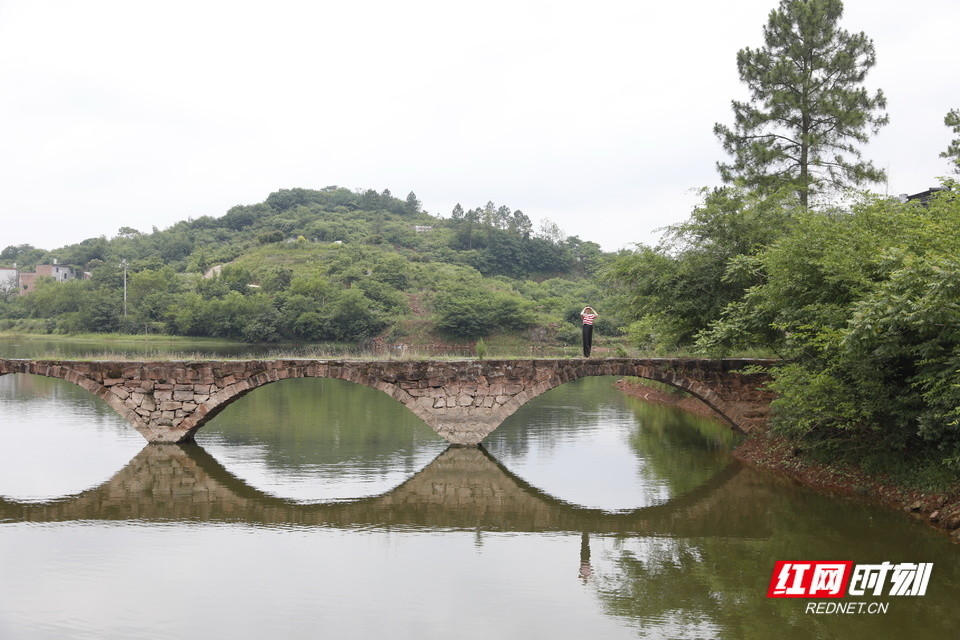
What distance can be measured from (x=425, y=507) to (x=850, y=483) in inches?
354

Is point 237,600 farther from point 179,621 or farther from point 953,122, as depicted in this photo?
point 953,122

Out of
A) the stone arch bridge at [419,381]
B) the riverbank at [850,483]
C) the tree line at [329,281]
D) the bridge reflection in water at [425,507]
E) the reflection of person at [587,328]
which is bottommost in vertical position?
the bridge reflection in water at [425,507]

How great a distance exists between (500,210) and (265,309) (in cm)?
6090

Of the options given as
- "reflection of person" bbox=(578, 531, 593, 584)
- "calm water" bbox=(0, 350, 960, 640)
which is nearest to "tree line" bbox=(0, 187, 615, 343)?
"calm water" bbox=(0, 350, 960, 640)

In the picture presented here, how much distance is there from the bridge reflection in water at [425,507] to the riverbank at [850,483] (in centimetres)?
95

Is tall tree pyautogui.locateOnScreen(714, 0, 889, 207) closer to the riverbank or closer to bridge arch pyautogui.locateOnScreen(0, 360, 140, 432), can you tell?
the riverbank

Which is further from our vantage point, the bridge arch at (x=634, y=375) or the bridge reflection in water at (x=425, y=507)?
the bridge arch at (x=634, y=375)

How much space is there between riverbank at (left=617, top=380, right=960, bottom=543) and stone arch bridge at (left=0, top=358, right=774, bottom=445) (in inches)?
44.2

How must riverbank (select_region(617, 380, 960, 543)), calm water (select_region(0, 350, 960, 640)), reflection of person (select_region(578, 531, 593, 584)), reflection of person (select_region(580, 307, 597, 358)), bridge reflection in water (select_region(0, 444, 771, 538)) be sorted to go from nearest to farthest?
1. calm water (select_region(0, 350, 960, 640))
2. reflection of person (select_region(578, 531, 593, 584))
3. riverbank (select_region(617, 380, 960, 543))
4. bridge reflection in water (select_region(0, 444, 771, 538))
5. reflection of person (select_region(580, 307, 597, 358))

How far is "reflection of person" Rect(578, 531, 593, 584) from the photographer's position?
11898mm

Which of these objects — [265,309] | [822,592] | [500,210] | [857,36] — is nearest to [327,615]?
[822,592]

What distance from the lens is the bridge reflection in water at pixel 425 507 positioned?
576 inches

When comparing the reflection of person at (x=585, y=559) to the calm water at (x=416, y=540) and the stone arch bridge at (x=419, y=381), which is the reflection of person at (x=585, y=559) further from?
the stone arch bridge at (x=419, y=381)

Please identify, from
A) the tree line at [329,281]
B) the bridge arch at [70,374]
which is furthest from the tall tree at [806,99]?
the bridge arch at [70,374]
